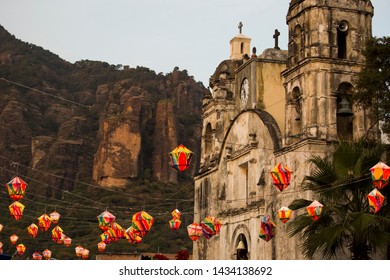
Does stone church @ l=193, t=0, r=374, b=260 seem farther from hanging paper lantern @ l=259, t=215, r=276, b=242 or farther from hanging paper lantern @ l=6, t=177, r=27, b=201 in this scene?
hanging paper lantern @ l=6, t=177, r=27, b=201

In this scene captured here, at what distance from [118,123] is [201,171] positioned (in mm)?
54512

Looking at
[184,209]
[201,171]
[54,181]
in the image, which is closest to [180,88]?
[54,181]

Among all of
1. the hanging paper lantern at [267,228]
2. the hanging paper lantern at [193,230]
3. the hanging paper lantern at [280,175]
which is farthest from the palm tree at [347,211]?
the hanging paper lantern at [193,230]

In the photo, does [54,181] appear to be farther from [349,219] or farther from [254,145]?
[349,219]

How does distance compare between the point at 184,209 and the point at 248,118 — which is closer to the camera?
the point at 248,118

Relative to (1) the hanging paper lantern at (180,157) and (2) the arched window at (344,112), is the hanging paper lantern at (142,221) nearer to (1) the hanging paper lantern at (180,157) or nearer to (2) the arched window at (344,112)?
(1) the hanging paper lantern at (180,157)

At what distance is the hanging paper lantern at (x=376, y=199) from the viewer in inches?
744

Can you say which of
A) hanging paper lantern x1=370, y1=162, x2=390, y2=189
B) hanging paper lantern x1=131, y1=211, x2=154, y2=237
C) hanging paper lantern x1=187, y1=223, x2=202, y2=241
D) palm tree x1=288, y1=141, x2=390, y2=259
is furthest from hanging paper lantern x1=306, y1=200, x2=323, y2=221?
hanging paper lantern x1=187, y1=223, x2=202, y2=241

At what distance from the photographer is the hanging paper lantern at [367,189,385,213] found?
18891 millimetres

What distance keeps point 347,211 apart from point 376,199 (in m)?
→ 1.59

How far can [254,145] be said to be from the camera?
2886 cm

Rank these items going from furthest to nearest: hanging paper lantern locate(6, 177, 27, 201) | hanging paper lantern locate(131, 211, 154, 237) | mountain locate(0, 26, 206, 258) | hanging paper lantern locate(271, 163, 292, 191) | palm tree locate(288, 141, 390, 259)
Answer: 1. mountain locate(0, 26, 206, 258)
2. hanging paper lantern locate(131, 211, 154, 237)
3. hanging paper lantern locate(6, 177, 27, 201)
4. hanging paper lantern locate(271, 163, 292, 191)
5. palm tree locate(288, 141, 390, 259)

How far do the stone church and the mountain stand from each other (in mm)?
36981

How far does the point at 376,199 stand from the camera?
62.1ft
